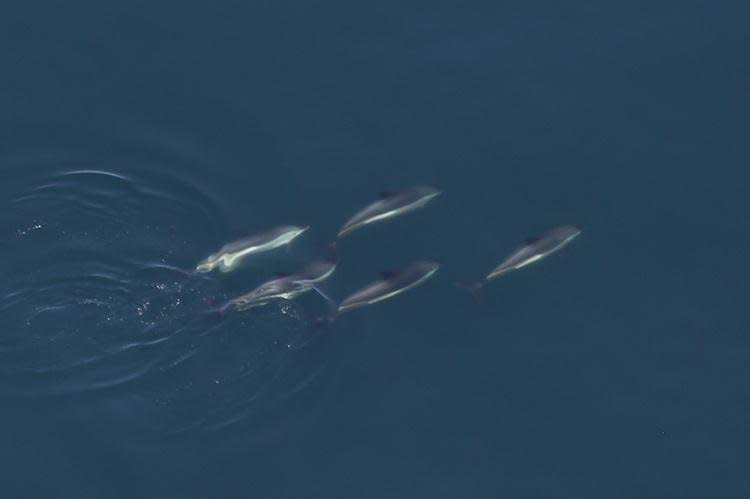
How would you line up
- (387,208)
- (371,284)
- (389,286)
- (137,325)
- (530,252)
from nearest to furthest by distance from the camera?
(137,325) < (389,286) < (371,284) < (530,252) < (387,208)

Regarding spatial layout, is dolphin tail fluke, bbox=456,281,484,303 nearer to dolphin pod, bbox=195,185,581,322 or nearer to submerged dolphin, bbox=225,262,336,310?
dolphin pod, bbox=195,185,581,322

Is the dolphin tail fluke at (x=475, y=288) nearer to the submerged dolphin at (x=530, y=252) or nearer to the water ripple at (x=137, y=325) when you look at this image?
the submerged dolphin at (x=530, y=252)

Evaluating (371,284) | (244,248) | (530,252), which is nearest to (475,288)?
(530,252)

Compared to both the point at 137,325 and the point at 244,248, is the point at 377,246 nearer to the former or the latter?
the point at 244,248

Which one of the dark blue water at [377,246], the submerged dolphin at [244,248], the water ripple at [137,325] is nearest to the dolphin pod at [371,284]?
the submerged dolphin at [244,248]

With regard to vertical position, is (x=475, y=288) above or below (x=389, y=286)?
below

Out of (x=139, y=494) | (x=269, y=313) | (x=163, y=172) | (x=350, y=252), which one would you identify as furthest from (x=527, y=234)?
(x=139, y=494)

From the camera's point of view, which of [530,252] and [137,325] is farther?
[530,252]
